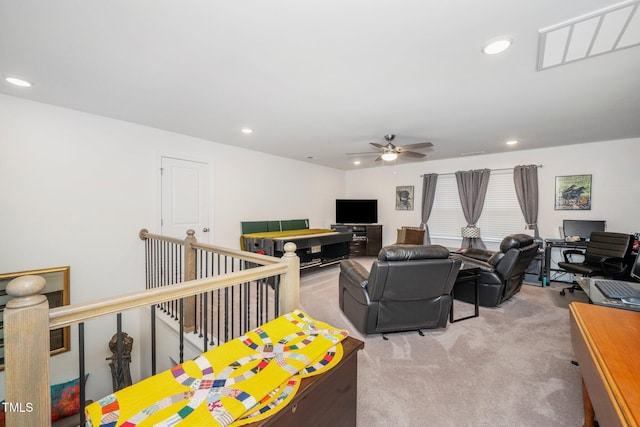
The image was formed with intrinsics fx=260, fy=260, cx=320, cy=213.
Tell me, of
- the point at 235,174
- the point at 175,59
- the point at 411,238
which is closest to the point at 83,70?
the point at 175,59

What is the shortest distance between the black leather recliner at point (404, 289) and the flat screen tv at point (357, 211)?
422cm

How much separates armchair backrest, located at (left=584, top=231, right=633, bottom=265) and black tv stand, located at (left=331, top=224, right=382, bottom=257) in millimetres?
3833

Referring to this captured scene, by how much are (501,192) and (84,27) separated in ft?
21.6

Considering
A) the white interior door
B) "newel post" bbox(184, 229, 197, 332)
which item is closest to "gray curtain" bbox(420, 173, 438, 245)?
the white interior door

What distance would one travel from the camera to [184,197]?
4.16 meters

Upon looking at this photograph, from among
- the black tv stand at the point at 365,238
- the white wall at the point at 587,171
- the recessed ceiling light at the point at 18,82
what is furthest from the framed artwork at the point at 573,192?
the recessed ceiling light at the point at 18,82

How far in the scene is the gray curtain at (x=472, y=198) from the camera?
5559 mm

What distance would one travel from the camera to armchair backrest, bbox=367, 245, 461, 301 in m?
2.51

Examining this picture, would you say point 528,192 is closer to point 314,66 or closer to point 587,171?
point 587,171

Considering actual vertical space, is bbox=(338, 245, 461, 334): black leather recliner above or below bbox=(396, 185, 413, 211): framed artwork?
below

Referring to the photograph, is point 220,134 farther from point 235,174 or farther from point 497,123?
point 497,123

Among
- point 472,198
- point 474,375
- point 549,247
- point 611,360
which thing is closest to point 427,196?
point 472,198

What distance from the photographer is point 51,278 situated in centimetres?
295

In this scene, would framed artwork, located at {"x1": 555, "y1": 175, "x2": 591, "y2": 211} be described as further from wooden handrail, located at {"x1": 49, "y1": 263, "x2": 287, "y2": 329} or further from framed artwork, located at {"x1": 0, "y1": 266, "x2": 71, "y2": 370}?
framed artwork, located at {"x1": 0, "y1": 266, "x2": 71, "y2": 370}
